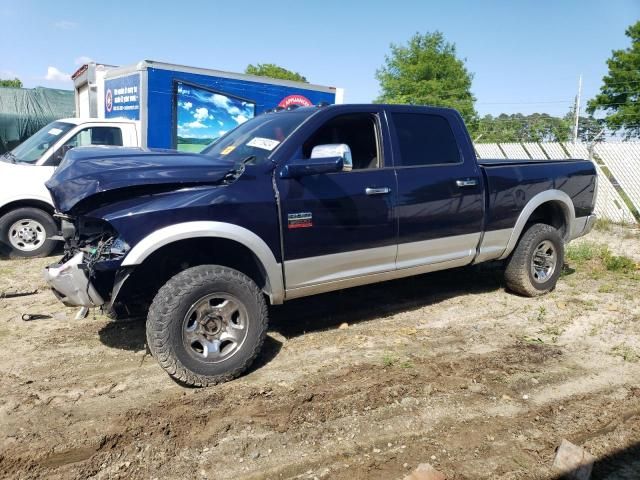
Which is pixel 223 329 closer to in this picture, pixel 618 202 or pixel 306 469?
pixel 306 469

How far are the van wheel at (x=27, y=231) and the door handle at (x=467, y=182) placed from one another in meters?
5.69

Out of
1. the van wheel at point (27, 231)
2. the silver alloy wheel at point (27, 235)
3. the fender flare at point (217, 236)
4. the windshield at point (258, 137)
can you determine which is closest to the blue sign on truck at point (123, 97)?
the van wheel at point (27, 231)

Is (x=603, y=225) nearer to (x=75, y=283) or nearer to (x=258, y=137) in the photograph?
(x=258, y=137)

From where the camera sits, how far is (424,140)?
485cm

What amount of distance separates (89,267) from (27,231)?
4.83 meters

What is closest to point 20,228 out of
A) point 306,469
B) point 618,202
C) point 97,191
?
point 97,191

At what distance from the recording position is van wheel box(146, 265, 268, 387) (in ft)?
11.4

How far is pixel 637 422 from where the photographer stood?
10.9 ft

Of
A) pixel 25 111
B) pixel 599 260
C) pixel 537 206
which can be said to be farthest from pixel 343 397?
pixel 25 111

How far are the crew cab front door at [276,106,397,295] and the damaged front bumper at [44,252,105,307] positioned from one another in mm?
1366

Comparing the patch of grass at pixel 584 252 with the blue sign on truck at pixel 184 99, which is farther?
the blue sign on truck at pixel 184 99

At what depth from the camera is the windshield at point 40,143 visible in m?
7.55

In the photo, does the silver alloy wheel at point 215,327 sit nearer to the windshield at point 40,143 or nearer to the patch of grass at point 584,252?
the windshield at point 40,143

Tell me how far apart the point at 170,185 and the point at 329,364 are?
182 cm
